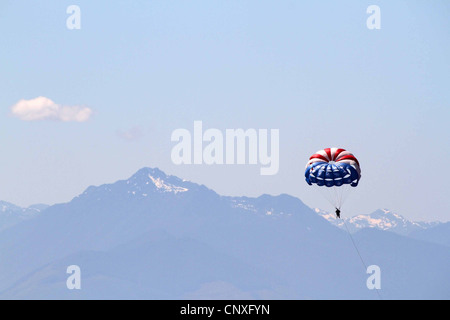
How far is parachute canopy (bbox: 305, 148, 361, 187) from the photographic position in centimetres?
11156

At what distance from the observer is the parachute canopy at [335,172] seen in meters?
112

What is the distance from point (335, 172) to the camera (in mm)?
111375
